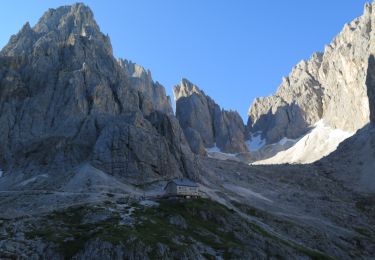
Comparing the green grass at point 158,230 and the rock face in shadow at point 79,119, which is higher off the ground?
the rock face in shadow at point 79,119

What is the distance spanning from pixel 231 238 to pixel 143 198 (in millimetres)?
22799

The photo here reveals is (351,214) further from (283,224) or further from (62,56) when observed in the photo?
(62,56)

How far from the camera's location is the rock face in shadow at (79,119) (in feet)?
419

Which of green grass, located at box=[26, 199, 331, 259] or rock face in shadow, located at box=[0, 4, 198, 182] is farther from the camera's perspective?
rock face in shadow, located at box=[0, 4, 198, 182]

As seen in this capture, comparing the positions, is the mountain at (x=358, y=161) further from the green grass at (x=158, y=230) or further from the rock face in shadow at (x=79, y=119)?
the green grass at (x=158, y=230)

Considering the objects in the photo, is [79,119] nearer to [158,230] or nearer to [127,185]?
[127,185]

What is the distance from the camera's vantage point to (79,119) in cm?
14750

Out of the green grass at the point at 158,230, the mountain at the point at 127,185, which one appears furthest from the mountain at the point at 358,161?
the green grass at the point at 158,230

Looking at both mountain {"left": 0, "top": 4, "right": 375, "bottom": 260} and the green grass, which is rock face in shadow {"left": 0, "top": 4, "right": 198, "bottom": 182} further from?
the green grass

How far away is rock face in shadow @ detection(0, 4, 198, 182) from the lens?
128 meters

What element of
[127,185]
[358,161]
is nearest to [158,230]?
[127,185]

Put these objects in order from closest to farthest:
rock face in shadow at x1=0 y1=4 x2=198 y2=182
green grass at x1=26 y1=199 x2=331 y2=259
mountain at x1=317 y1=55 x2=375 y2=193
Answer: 1. green grass at x1=26 y1=199 x2=331 y2=259
2. rock face in shadow at x1=0 y1=4 x2=198 y2=182
3. mountain at x1=317 y1=55 x2=375 y2=193

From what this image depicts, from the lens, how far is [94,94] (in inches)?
6186

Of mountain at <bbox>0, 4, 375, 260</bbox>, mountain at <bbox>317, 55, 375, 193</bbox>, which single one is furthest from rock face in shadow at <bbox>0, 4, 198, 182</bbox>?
mountain at <bbox>317, 55, 375, 193</bbox>
